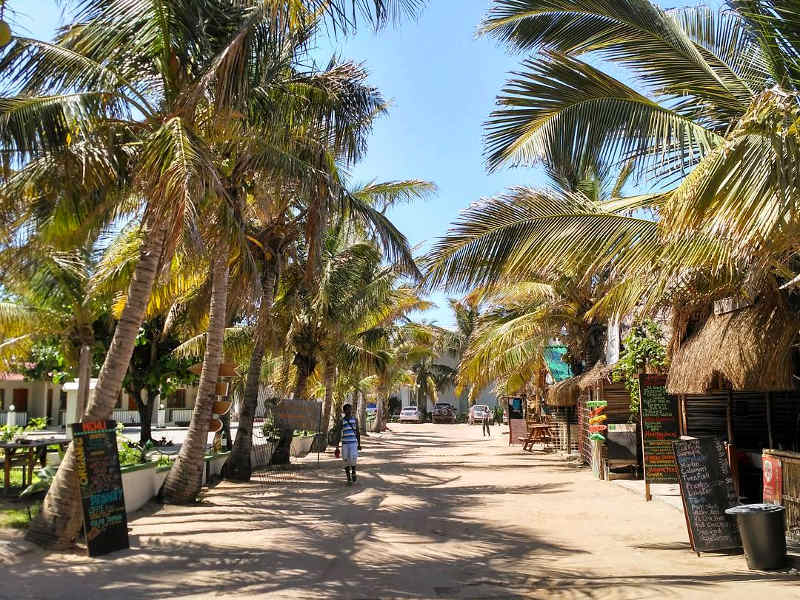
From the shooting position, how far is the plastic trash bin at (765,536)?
6.75 metres

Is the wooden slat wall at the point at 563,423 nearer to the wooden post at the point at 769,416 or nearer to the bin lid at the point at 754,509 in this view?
the wooden post at the point at 769,416

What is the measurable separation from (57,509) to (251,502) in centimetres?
444

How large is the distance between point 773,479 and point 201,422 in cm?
878

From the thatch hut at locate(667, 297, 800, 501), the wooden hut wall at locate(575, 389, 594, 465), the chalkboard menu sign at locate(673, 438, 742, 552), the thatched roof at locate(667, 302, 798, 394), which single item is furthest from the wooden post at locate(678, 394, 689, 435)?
the wooden hut wall at locate(575, 389, 594, 465)

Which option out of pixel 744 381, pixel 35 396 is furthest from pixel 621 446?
pixel 35 396

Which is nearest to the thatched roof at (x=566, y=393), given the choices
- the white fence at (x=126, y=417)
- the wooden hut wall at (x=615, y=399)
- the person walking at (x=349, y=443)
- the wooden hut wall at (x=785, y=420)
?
the wooden hut wall at (x=615, y=399)

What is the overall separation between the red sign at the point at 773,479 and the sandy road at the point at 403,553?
3.70 ft

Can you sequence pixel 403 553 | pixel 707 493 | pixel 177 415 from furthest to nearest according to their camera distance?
pixel 177 415 → pixel 403 553 → pixel 707 493

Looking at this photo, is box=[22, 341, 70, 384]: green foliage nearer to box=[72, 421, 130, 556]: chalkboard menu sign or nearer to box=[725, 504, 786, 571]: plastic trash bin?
box=[72, 421, 130, 556]: chalkboard menu sign

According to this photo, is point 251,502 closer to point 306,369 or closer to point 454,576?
point 454,576

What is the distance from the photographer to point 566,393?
19.0 metres

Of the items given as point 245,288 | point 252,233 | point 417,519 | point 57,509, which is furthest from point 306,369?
point 57,509

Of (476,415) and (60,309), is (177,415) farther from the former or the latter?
(60,309)

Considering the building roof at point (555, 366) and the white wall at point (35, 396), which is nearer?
the building roof at point (555, 366)
